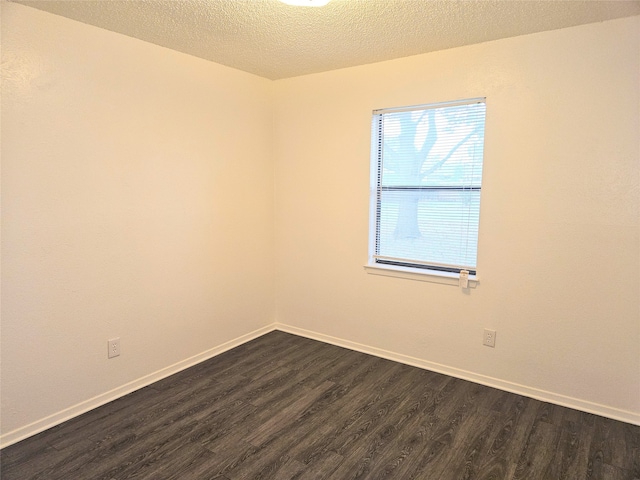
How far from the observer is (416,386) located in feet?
9.92

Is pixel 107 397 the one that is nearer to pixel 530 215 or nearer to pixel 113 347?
pixel 113 347

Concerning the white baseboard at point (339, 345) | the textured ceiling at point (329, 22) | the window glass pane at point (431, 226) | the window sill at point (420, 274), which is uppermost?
the textured ceiling at point (329, 22)

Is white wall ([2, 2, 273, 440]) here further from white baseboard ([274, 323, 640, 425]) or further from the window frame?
the window frame

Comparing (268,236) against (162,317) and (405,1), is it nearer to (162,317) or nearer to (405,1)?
(162,317)

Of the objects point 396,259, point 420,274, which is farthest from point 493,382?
point 396,259

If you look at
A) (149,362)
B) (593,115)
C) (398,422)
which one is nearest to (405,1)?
(593,115)

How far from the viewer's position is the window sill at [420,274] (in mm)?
3113

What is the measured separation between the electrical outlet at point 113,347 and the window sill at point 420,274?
202 cm

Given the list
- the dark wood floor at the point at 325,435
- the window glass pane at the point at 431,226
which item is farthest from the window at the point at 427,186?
the dark wood floor at the point at 325,435

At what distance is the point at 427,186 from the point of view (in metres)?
3.26

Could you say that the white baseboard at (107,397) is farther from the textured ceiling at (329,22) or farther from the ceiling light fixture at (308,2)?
the ceiling light fixture at (308,2)

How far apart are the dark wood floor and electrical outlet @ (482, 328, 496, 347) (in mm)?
331

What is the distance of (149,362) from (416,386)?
78.7 inches

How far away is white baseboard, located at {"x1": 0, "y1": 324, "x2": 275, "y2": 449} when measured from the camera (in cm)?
234
